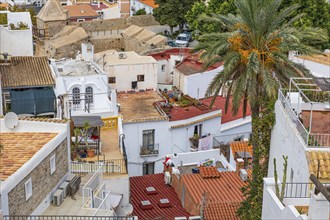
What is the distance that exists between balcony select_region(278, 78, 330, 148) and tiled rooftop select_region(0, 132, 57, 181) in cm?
893

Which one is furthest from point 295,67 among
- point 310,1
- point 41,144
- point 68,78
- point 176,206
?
point 310,1

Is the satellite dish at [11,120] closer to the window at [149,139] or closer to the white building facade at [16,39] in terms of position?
the window at [149,139]

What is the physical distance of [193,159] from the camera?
35.2 m

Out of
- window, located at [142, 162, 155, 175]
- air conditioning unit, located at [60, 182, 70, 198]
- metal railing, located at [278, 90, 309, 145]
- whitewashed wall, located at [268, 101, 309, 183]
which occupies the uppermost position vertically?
metal railing, located at [278, 90, 309, 145]

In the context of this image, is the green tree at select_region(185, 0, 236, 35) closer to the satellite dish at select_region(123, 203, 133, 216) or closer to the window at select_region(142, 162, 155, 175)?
the window at select_region(142, 162, 155, 175)

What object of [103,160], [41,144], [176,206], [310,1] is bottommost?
[176,206]

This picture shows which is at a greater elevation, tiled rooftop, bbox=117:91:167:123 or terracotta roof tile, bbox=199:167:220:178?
tiled rooftop, bbox=117:91:167:123

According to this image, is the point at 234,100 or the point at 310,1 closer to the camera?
the point at 234,100

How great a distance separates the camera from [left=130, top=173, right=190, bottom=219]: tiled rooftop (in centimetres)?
2744

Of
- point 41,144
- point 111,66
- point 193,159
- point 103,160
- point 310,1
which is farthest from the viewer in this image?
point 310,1

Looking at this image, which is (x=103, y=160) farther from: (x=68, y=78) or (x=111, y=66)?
(x=111, y=66)

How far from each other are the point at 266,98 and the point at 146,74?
22.1 meters

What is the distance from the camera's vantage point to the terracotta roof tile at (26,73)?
3612cm

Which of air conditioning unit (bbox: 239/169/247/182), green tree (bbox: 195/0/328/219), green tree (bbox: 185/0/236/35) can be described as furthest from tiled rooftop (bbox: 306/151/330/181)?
green tree (bbox: 185/0/236/35)
